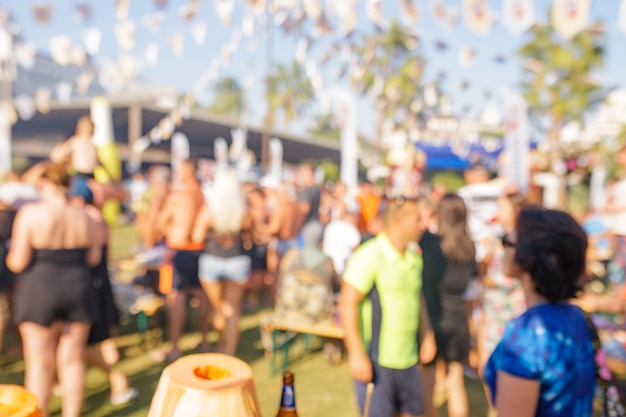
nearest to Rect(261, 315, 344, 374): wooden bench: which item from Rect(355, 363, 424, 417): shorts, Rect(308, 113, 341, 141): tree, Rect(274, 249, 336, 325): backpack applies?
Rect(274, 249, 336, 325): backpack

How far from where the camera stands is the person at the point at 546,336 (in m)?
1.46

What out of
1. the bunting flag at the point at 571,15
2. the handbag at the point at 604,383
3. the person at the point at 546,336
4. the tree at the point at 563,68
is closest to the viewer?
the person at the point at 546,336

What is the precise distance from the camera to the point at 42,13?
9.98m

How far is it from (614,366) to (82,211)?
3618 millimetres

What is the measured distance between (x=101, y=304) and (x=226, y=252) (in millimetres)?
1182

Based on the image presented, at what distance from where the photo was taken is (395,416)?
2715mm

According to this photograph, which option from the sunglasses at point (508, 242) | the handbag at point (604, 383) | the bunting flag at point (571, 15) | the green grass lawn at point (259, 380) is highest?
the bunting flag at point (571, 15)

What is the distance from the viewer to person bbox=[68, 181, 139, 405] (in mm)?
3324

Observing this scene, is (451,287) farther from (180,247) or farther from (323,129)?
(323,129)

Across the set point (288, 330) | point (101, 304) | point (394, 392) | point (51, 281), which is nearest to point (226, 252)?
point (288, 330)

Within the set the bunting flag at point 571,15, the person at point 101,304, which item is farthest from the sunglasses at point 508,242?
the bunting flag at point 571,15

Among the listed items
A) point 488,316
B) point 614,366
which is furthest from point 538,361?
point 614,366

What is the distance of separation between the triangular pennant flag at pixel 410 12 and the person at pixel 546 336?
866 cm

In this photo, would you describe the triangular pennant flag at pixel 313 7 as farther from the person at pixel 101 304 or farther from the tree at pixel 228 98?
the tree at pixel 228 98
